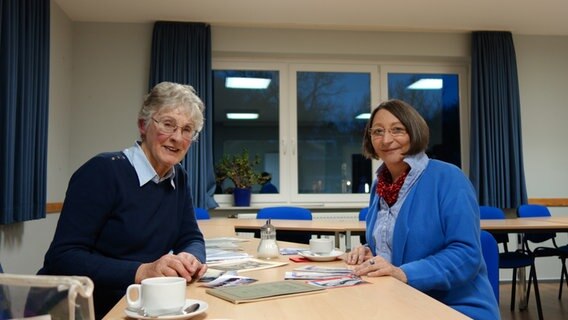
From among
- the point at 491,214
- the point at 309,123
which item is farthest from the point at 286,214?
the point at 491,214

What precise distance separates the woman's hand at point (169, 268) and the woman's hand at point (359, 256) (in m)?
0.61

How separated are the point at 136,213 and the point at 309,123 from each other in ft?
13.2

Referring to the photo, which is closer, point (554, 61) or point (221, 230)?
point (221, 230)

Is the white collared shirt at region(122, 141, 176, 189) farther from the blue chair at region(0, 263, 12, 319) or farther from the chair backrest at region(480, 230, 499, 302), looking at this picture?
the chair backrest at region(480, 230, 499, 302)

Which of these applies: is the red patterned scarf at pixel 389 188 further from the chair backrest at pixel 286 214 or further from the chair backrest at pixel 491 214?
the chair backrest at pixel 491 214

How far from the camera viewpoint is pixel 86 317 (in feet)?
1.91

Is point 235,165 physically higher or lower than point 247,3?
lower

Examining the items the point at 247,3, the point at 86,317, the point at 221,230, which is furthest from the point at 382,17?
the point at 86,317

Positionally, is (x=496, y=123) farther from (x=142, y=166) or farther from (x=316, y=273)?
(x=142, y=166)

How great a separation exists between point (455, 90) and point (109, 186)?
507 centimetres

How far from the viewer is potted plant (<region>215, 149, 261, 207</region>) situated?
5.00 m

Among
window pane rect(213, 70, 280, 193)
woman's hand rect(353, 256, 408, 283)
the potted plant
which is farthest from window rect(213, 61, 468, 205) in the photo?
woman's hand rect(353, 256, 408, 283)

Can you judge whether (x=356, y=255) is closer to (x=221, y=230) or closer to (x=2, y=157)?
(x=221, y=230)

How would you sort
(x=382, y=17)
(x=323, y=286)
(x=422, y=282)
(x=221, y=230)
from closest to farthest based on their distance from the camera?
1. (x=323, y=286)
2. (x=422, y=282)
3. (x=221, y=230)
4. (x=382, y=17)
